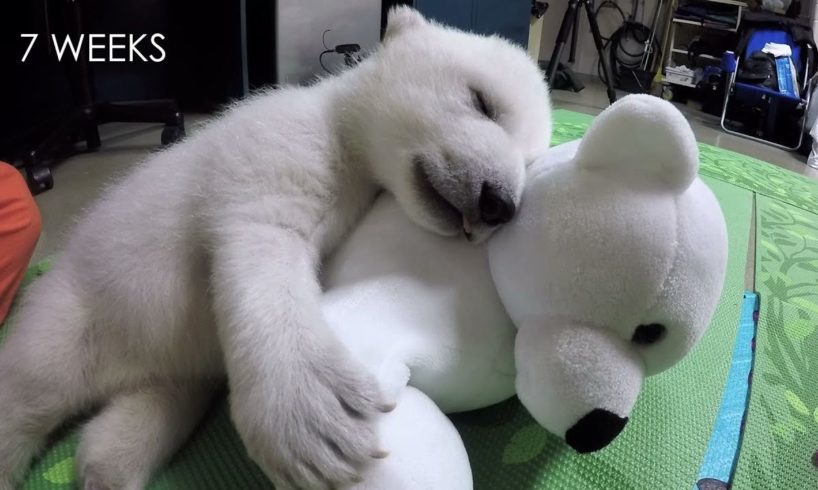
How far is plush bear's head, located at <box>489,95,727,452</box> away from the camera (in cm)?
58

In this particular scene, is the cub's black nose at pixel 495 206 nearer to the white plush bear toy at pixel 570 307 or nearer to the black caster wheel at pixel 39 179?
the white plush bear toy at pixel 570 307

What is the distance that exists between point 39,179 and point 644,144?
246 cm

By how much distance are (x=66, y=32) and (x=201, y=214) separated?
8.72 ft

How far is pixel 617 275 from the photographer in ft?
1.93

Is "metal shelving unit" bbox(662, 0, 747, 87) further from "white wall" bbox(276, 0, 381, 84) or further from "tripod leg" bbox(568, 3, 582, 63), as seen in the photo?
"white wall" bbox(276, 0, 381, 84)

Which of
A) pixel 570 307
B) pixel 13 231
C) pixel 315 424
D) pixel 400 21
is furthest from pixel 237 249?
pixel 13 231

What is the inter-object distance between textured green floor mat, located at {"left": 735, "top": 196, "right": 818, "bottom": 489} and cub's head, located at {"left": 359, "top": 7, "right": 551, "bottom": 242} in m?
0.50

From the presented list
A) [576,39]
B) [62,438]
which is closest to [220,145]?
[62,438]

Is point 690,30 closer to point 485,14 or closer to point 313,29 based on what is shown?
point 485,14

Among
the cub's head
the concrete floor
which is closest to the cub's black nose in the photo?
the cub's head

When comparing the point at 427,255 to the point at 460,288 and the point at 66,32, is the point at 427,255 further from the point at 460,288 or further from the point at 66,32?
the point at 66,32

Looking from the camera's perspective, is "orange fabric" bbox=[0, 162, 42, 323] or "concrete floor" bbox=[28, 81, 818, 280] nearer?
"orange fabric" bbox=[0, 162, 42, 323]

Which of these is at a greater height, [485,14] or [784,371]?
[485,14]

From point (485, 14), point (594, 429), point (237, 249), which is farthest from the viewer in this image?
point (485, 14)
